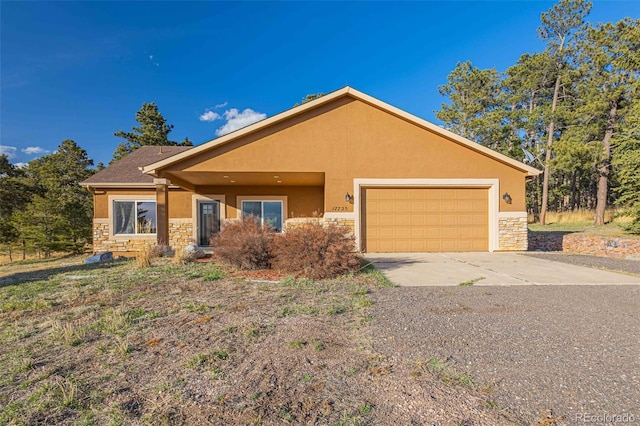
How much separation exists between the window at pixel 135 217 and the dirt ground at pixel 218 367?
7.79 meters

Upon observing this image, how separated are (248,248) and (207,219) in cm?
620

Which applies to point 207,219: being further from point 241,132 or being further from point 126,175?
point 241,132

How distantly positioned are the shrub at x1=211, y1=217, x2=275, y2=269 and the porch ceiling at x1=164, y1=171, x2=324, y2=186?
303 cm

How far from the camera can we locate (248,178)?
1141 cm

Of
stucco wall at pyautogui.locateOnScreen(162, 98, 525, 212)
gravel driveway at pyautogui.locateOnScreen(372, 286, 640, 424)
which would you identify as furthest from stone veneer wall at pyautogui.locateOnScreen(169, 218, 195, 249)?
gravel driveway at pyautogui.locateOnScreen(372, 286, 640, 424)

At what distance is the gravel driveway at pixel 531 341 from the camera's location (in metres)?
A: 2.39

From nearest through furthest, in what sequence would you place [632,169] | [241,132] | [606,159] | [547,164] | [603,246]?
[603,246], [241,132], [632,169], [606,159], [547,164]

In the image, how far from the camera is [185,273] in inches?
291

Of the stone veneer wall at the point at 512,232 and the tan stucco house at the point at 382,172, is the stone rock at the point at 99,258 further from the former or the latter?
the stone veneer wall at the point at 512,232

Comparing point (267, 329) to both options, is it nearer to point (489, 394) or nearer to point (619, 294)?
point (489, 394)

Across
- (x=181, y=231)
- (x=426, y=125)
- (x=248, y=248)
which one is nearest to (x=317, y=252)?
(x=248, y=248)

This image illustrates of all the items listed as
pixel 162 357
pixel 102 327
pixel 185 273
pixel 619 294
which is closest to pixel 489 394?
pixel 162 357

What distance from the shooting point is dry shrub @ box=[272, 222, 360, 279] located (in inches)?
264

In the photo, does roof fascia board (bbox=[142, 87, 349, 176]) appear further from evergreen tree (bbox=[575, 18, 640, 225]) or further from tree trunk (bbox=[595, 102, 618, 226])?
tree trunk (bbox=[595, 102, 618, 226])
